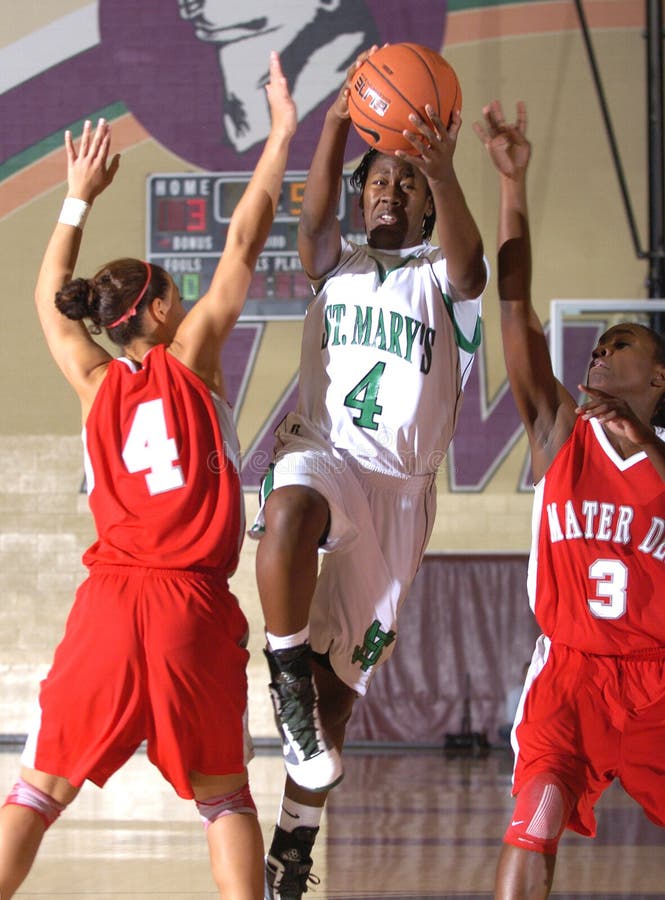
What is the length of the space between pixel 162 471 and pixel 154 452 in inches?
2.2

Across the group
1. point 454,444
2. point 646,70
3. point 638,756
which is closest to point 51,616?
point 454,444

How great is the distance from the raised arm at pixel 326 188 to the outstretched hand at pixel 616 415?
1084 millimetres

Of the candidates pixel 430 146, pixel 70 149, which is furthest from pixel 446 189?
pixel 70 149

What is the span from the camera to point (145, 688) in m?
2.96

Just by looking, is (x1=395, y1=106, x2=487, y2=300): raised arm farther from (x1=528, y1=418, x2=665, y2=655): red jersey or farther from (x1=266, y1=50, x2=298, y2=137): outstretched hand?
(x1=528, y1=418, x2=665, y2=655): red jersey

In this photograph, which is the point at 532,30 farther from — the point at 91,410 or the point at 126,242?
the point at 91,410

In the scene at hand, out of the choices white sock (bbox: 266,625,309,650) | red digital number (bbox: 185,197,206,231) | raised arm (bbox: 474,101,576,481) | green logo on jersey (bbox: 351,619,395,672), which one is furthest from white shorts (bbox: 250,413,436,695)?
red digital number (bbox: 185,197,206,231)

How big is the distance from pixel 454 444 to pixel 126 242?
3.21m

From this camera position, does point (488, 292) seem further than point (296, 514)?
Yes

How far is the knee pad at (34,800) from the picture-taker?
3.01 m

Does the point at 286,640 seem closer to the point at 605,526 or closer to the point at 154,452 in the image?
the point at 154,452

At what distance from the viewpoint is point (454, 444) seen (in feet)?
32.1

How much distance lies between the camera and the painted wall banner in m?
9.83

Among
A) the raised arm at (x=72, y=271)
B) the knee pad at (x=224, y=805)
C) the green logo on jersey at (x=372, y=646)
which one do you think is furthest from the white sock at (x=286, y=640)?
the raised arm at (x=72, y=271)
